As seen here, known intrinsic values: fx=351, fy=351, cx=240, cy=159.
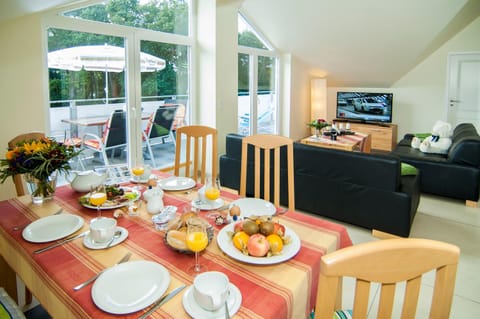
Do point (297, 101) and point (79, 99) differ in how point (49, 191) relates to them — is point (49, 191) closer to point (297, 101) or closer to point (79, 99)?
point (79, 99)

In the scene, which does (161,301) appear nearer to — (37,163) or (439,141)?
(37,163)

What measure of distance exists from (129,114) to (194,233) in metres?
3.26

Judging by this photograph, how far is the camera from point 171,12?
4605 millimetres

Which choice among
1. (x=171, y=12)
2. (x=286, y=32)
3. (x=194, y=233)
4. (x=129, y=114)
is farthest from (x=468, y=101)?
(x=194, y=233)

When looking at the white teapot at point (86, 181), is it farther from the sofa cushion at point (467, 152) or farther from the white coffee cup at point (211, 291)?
the sofa cushion at point (467, 152)

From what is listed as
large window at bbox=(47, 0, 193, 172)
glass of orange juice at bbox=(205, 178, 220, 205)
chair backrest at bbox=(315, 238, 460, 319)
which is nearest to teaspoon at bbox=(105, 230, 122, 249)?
glass of orange juice at bbox=(205, 178, 220, 205)

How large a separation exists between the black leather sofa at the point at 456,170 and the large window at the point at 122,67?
321 centimetres

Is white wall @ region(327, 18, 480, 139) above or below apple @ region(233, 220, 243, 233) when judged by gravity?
above

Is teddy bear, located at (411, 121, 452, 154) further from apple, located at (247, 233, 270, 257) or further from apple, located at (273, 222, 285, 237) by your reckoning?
apple, located at (247, 233, 270, 257)

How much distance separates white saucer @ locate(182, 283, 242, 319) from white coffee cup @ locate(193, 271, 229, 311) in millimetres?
13

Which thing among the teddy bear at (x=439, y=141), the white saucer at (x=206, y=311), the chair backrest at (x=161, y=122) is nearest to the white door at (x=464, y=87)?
the teddy bear at (x=439, y=141)

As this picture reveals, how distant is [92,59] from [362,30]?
161 inches

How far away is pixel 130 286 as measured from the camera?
1162 millimetres

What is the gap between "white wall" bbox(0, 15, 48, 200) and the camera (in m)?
2.99
